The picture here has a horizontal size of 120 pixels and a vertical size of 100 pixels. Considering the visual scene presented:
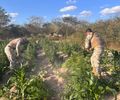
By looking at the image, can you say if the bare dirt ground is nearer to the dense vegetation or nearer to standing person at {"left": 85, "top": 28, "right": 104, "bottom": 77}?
the dense vegetation

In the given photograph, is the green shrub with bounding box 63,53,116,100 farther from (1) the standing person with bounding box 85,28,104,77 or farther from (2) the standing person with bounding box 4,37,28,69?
(2) the standing person with bounding box 4,37,28,69

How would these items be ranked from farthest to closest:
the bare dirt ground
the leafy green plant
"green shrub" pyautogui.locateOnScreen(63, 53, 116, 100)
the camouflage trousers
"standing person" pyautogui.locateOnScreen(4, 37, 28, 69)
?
"standing person" pyautogui.locateOnScreen(4, 37, 28, 69) < the bare dirt ground < the camouflage trousers < the leafy green plant < "green shrub" pyautogui.locateOnScreen(63, 53, 116, 100)

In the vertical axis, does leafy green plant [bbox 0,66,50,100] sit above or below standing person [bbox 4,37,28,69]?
below

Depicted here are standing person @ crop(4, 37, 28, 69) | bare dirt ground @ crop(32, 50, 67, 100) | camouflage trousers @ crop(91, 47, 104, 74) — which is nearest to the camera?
camouflage trousers @ crop(91, 47, 104, 74)

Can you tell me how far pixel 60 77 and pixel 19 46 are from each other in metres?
2.01

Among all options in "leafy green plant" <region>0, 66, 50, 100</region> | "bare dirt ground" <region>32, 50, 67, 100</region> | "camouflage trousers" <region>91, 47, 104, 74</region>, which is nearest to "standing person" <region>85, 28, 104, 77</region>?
"camouflage trousers" <region>91, 47, 104, 74</region>

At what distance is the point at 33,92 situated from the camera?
10297 mm

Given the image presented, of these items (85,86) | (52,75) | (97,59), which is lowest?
(52,75)

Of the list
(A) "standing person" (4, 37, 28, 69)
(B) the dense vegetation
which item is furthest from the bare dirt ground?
(A) "standing person" (4, 37, 28, 69)

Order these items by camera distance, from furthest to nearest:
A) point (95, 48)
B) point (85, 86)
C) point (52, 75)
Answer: point (52, 75), point (95, 48), point (85, 86)

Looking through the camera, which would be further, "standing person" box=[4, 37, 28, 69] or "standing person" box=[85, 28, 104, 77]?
"standing person" box=[4, 37, 28, 69]

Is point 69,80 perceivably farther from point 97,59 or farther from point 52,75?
point 52,75

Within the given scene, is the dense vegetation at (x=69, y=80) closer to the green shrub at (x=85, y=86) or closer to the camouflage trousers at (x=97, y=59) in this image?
the green shrub at (x=85, y=86)

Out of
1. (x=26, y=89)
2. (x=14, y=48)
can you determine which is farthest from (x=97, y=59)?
(x=14, y=48)
